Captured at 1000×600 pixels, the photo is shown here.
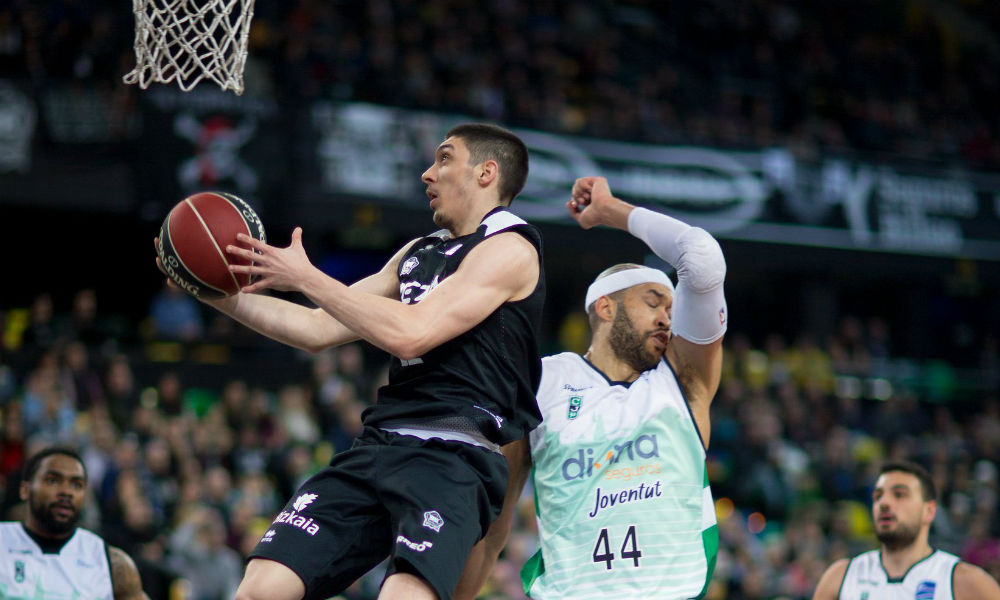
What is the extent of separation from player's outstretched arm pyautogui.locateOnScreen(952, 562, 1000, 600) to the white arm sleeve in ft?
8.69

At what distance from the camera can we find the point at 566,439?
216 inches

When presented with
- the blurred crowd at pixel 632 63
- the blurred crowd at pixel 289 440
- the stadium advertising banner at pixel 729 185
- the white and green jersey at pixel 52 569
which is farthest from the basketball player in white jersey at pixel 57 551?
the stadium advertising banner at pixel 729 185

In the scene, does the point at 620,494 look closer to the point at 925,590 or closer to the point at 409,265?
the point at 409,265

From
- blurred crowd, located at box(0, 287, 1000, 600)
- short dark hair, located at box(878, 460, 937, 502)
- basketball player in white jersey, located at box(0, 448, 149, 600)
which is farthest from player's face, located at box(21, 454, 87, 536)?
short dark hair, located at box(878, 460, 937, 502)

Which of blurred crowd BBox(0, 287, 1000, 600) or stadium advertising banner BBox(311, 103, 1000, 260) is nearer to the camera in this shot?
blurred crowd BBox(0, 287, 1000, 600)

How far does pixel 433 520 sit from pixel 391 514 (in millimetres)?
197

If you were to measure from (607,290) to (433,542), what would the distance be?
5.88ft

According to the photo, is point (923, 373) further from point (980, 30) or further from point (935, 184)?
point (980, 30)

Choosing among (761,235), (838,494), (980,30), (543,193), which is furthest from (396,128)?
(980,30)

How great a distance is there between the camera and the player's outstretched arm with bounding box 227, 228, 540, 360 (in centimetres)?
449

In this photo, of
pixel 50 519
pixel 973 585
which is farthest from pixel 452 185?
pixel 973 585

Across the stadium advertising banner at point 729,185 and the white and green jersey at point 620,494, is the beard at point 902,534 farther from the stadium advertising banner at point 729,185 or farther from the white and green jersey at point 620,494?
the stadium advertising banner at point 729,185

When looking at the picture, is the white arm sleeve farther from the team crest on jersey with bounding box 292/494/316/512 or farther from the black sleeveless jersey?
the team crest on jersey with bounding box 292/494/316/512

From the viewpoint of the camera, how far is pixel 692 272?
17.6 ft
